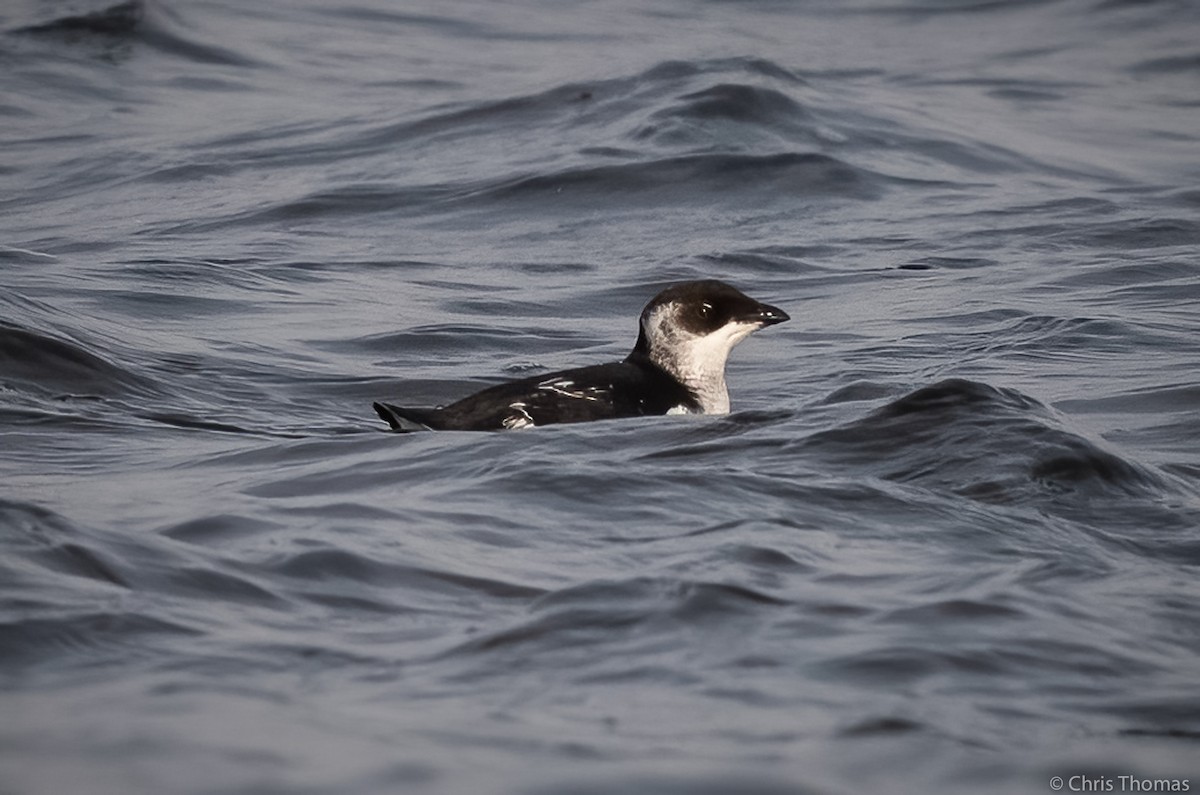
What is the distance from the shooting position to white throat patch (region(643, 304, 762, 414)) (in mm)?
8719

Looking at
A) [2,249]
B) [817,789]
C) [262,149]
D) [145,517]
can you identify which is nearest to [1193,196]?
[262,149]

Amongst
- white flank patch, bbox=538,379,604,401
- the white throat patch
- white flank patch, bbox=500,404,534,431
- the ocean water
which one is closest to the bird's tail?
the ocean water

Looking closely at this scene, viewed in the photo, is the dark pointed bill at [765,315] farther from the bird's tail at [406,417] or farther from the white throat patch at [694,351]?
the bird's tail at [406,417]

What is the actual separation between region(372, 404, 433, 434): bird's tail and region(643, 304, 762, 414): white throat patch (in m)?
1.45

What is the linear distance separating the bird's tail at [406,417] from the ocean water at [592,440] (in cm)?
17

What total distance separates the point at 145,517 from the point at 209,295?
202 inches

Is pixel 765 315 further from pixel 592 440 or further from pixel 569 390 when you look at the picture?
pixel 592 440

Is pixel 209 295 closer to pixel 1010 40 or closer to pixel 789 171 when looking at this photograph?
pixel 789 171

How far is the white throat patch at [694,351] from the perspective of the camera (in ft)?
28.6

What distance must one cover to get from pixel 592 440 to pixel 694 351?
4.29 ft

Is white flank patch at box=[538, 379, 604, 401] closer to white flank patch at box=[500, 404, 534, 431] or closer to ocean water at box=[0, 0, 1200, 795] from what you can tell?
white flank patch at box=[500, 404, 534, 431]

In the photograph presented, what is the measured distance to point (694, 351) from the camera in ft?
28.7

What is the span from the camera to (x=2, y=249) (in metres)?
12.0

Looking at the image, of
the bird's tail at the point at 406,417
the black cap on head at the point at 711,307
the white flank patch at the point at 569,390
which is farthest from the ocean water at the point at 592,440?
the black cap on head at the point at 711,307
